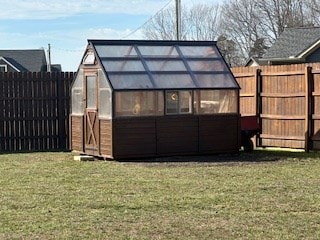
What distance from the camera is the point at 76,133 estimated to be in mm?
18234

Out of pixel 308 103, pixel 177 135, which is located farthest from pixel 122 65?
pixel 308 103

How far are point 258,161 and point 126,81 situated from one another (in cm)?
359

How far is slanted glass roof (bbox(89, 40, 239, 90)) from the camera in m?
16.4

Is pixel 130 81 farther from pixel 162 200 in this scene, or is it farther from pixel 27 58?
pixel 27 58

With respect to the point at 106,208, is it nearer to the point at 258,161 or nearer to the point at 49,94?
the point at 258,161

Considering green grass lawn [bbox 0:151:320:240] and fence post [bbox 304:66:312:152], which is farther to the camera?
fence post [bbox 304:66:312:152]

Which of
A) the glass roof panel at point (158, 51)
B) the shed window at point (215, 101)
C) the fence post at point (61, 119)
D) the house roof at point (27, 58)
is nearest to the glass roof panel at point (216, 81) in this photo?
the shed window at point (215, 101)

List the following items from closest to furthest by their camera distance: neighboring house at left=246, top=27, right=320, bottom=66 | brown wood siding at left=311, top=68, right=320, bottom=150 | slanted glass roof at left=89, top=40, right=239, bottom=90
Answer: slanted glass roof at left=89, top=40, right=239, bottom=90
brown wood siding at left=311, top=68, right=320, bottom=150
neighboring house at left=246, top=27, right=320, bottom=66

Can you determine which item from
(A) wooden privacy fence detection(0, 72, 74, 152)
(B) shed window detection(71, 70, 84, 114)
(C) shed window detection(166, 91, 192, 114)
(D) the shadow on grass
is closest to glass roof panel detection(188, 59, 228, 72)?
(C) shed window detection(166, 91, 192, 114)

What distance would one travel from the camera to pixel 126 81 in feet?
53.2

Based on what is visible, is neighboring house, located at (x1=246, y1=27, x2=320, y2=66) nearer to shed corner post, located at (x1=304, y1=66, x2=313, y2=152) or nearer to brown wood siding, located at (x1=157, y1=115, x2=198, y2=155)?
shed corner post, located at (x1=304, y1=66, x2=313, y2=152)

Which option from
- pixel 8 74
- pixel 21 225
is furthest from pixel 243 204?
pixel 8 74

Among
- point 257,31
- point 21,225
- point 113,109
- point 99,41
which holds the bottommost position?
point 21,225

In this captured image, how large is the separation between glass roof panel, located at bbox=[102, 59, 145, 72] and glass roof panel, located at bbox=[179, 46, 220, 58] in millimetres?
1534
